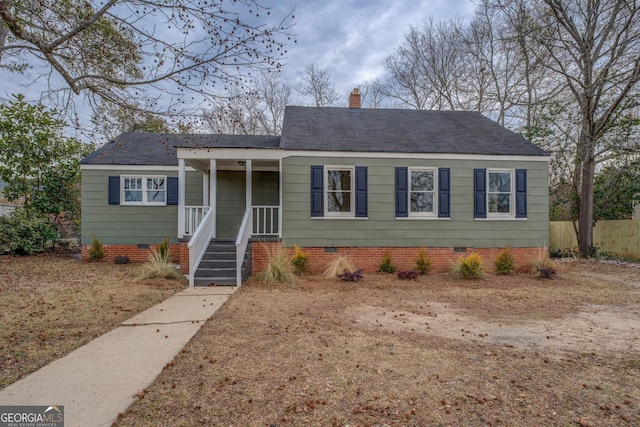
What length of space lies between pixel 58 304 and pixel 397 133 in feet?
30.6

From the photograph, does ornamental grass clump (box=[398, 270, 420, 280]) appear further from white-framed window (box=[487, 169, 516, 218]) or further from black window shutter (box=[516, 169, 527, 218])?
black window shutter (box=[516, 169, 527, 218])

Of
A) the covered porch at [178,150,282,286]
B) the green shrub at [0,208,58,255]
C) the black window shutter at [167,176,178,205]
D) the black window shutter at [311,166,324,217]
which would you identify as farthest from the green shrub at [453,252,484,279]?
the green shrub at [0,208,58,255]

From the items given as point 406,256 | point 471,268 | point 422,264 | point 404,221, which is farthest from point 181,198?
point 471,268

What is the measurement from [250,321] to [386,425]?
279 centimetres

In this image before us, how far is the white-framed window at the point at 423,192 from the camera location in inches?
372

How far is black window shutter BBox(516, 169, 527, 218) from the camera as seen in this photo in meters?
9.58

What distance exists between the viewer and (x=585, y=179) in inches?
493

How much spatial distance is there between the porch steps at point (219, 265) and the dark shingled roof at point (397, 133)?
122 inches

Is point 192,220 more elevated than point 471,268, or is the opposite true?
point 192,220

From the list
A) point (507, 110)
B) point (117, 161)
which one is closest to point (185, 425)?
point (117, 161)

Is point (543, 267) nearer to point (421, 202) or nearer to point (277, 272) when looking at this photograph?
point (421, 202)

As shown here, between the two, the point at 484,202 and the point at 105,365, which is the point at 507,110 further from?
the point at 105,365

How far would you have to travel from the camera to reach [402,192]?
9.32 metres

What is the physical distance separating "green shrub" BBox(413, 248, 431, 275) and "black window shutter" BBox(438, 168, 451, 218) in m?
1.29
